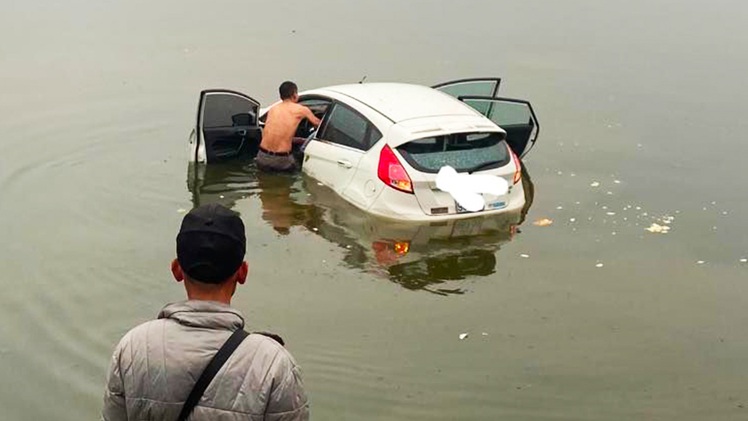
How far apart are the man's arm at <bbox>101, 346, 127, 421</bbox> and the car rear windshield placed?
7336mm

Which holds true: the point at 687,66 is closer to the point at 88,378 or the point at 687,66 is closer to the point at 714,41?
the point at 714,41

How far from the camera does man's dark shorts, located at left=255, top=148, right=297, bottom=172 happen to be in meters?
12.4

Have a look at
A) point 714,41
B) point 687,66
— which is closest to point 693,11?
point 714,41

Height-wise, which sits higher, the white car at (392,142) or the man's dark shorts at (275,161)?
the white car at (392,142)

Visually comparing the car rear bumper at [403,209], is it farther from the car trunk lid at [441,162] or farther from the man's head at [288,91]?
the man's head at [288,91]

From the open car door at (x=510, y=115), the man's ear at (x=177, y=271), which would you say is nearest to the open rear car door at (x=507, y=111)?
the open car door at (x=510, y=115)

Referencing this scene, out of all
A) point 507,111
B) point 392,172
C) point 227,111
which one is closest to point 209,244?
point 392,172

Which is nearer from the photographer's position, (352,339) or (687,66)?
(352,339)

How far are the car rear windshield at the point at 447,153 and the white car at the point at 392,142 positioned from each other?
0.04ft

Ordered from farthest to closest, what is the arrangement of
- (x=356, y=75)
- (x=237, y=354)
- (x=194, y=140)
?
(x=356, y=75) → (x=194, y=140) → (x=237, y=354)

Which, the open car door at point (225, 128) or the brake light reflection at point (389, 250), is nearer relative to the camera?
the brake light reflection at point (389, 250)

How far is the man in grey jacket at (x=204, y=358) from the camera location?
10.3 feet

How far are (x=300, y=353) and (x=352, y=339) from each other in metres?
0.54

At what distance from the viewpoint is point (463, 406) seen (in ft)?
23.5
